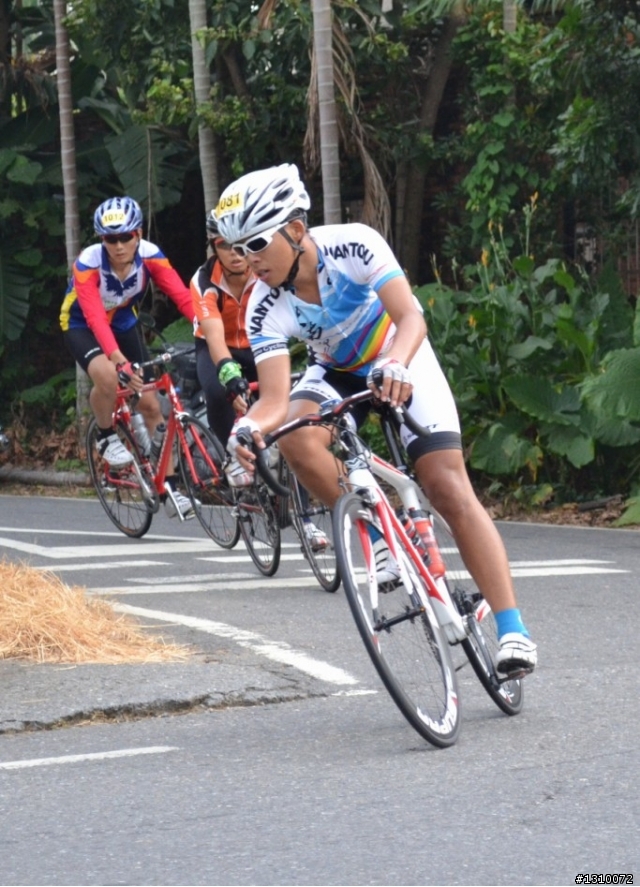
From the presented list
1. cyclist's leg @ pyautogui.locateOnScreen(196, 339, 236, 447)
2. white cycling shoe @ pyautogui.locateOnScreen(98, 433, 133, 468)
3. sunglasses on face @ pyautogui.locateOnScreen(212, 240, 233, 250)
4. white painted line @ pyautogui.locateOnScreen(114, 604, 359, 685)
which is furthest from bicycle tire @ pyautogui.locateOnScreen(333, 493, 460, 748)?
white cycling shoe @ pyautogui.locateOnScreen(98, 433, 133, 468)

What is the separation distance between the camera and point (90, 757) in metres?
5.53

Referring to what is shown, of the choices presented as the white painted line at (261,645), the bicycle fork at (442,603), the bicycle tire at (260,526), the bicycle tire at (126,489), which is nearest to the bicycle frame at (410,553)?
the bicycle fork at (442,603)

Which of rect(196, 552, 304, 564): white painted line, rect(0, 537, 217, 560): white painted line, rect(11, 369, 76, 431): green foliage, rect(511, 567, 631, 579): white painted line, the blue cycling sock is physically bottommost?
rect(11, 369, 76, 431): green foliage

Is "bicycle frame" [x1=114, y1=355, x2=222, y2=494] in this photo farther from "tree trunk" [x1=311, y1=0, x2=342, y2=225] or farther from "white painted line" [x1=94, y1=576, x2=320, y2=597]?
"tree trunk" [x1=311, y1=0, x2=342, y2=225]

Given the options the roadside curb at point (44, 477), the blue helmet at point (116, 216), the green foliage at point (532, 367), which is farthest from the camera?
the roadside curb at point (44, 477)

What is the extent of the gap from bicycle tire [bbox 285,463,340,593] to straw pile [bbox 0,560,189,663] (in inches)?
62.3

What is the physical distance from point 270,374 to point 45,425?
15508 mm

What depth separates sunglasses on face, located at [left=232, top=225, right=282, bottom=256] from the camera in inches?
222

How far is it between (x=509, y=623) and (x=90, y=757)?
57.7 inches

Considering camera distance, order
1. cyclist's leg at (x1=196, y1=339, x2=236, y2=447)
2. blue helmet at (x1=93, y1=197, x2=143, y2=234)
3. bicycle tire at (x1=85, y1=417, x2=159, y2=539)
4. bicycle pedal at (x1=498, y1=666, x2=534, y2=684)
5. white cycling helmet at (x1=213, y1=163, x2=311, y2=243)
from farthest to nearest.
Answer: bicycle tire at (x1=85, y1=417, x2=159, y2=539)
blue helmet at (x1=93, y1=197, x2=143, y2=234)
cyclist's leg at (x1=196, y1=339, x2=236, y2=447)
bicycle pedal at (x1=498, y1=666, x2=534, y2=684)
white cycling helmet at (x1=213, y1=163, x2=311, y2=243)

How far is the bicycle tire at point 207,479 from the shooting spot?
10.6 meters

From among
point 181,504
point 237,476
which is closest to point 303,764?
point 237,476

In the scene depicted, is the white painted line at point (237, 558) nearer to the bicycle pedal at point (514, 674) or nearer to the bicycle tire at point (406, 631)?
the bicycle pedal at point (514, 674)

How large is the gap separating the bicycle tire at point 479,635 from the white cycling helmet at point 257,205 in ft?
3.74
